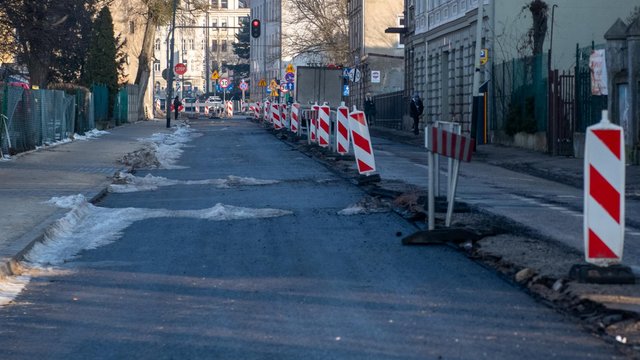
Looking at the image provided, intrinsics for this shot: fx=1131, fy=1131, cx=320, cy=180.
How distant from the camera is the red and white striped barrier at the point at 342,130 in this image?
23359 millimetres

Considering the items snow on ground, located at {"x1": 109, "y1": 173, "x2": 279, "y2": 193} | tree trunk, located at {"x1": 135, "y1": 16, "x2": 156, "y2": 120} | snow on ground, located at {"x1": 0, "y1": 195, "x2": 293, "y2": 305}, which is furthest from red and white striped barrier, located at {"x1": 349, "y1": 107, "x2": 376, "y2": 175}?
tree trunk, located at {"x1": 135, "y1": 16, "x2": 156, "y2": 120}

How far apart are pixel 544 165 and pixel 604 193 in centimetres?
1721

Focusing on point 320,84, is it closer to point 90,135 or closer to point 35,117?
point 90,135

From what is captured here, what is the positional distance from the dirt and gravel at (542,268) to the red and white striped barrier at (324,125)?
11.5 meters

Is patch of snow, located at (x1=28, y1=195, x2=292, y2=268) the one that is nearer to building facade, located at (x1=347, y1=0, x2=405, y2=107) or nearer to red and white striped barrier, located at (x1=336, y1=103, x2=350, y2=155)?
red and white striped barrier, located at (x1=336, y1=103, x2=350, y2=155)

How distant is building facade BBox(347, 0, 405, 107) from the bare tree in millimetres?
1966

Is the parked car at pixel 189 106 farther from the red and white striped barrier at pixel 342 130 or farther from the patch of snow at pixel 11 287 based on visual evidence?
the patch of snow at pixel 11 287

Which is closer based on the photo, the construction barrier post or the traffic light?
the construction barrier post

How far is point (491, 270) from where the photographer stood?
31.8 feet

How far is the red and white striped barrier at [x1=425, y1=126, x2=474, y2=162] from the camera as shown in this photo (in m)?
11.6

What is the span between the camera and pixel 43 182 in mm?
18984

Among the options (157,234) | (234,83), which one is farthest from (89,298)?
(234,83)

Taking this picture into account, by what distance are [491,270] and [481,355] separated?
3.11m

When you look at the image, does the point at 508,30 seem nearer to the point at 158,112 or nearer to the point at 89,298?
the point at 89,298
